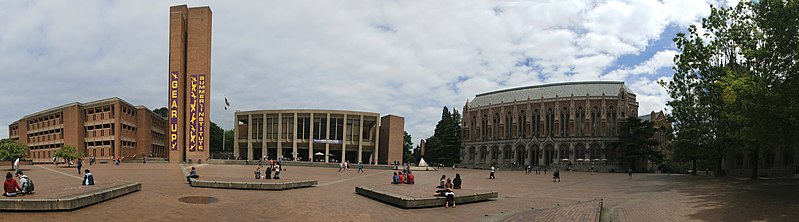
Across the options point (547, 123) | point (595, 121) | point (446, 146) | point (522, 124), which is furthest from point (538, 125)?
point (446, 146)

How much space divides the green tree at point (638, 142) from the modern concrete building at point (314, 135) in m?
33.4

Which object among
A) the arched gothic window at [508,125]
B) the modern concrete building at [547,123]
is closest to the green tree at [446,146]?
the modern concrete building at [547,123]

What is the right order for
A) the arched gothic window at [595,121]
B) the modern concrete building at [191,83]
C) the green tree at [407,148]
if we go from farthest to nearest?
the green tree at [407,148], the arched gothic window at [595,121], the modern concrete building at [191,83]

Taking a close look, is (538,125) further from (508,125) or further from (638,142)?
(638,142)

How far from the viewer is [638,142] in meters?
71.8

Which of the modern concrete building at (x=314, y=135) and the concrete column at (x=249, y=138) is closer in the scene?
the modern concrete building at (x=314, y=135)

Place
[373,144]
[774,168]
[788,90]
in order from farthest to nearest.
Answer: [373,144] → [774,168] → [788,90]

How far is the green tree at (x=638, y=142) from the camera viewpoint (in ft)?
233

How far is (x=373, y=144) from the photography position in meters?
81.7

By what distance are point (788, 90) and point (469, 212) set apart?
14218mm

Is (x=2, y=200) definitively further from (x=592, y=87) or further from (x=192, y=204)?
Result: (x=592, y=87)

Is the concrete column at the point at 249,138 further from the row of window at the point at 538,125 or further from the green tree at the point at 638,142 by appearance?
the green tree at the point at 638,142

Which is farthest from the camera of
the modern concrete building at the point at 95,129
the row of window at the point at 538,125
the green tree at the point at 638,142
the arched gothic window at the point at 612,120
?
the row of window at the point at 538,125

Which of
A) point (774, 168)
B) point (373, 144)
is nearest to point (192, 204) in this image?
point (774, 168)
